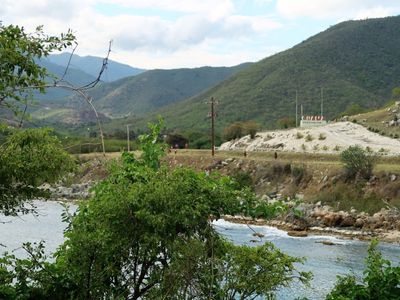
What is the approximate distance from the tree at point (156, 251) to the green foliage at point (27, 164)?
50.1 inches

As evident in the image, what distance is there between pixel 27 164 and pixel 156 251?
276 centimetres

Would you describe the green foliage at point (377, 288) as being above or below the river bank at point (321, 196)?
above

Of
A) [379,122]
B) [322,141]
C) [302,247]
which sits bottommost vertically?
[302,247]

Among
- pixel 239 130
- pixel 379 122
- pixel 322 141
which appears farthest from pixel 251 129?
pixel 379 122

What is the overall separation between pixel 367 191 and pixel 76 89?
45081mm

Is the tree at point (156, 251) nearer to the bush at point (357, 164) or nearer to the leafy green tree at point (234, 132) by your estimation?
the bush at point (357, 164)

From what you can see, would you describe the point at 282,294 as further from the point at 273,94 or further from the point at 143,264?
the point at 273,94

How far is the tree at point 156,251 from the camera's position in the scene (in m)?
10.0

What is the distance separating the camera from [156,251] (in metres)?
10.2

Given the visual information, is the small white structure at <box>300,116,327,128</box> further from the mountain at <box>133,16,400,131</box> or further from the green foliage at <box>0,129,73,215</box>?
the green foliage at <box>0,129,73,215</box>

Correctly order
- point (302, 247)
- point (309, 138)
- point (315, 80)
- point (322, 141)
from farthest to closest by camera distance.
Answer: point (315, 80), point (309, 138), point (322, 141), point (302, 247)

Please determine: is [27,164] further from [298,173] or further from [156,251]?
[298,173]

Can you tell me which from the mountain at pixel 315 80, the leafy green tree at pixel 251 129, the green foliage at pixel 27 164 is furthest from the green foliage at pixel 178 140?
the green foliage at pixel 27 164

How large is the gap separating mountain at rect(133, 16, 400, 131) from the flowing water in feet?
236
